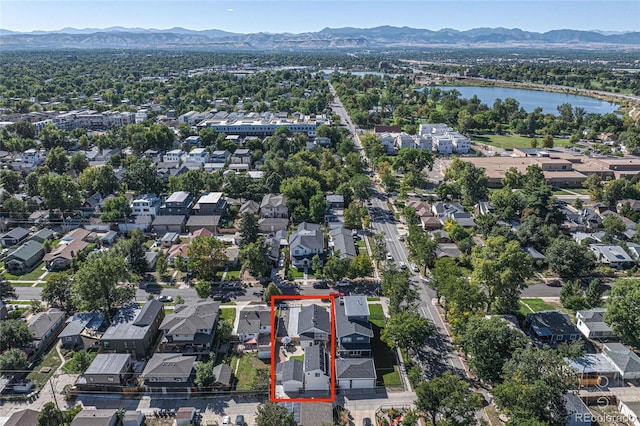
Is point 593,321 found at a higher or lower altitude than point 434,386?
lower

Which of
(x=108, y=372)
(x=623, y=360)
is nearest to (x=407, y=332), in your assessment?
(x=623, y=360)

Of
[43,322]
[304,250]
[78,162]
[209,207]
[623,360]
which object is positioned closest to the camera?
[623,360]

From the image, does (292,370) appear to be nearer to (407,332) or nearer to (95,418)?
(407,332)

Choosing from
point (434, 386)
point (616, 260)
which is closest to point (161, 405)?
point (434, 386)

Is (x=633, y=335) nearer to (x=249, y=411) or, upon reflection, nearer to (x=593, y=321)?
(x=593, y=321)

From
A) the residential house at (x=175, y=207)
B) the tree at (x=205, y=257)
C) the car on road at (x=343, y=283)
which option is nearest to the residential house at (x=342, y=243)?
the car on road at (x=343, y=283)

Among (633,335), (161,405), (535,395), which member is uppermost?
(535,395)
